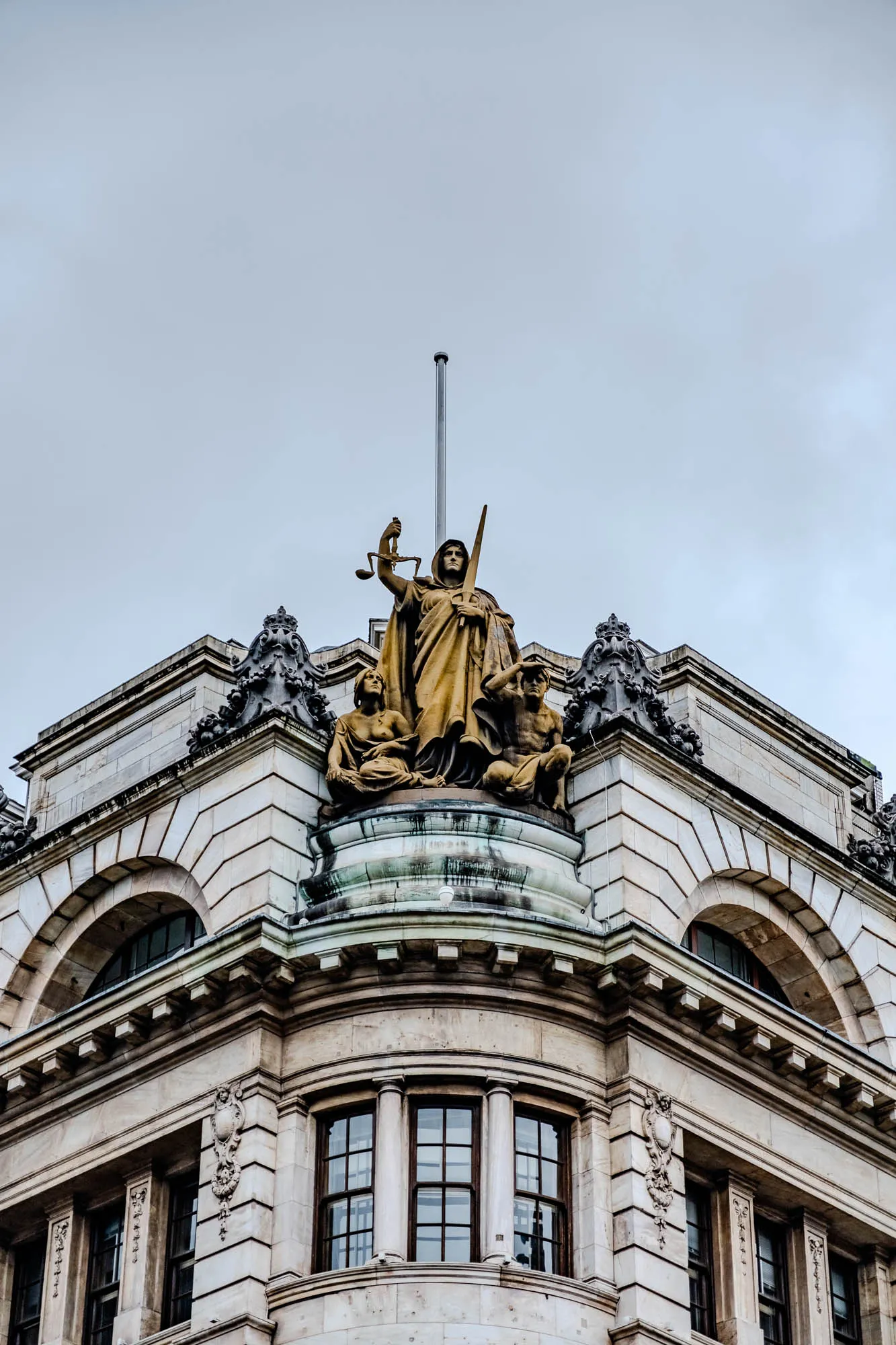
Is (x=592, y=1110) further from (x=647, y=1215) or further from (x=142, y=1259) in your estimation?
(x=142, y=1259)

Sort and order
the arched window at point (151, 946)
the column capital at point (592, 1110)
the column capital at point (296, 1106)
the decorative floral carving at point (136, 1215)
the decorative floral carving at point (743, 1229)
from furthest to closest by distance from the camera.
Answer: the arched window at point (151, 946) < the decorative floral carving at point (743, 1229) < the decorative floral carving at point (136, 1215) < the column capital at point (592, 1110) < the column capital at point (296, 1106)

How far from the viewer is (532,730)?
48438mm

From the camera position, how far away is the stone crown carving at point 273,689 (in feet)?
161

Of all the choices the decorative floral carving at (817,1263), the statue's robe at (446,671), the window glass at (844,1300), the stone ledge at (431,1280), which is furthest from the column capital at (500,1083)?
the window glass at (844,1300)

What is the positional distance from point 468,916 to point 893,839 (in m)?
11.5

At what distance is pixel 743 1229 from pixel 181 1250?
841cm

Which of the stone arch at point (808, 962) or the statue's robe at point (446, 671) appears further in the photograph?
the stone arch at point (808, 962)

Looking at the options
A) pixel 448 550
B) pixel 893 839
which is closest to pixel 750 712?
pixel 893 839

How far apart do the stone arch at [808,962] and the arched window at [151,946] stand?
28.2ft

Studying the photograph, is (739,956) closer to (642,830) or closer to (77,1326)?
(642,830)

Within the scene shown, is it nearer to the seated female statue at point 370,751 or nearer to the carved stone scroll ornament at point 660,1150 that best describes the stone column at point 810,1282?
the carved stone scroll ornament at point 660,1150

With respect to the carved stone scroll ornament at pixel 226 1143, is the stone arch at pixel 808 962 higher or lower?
higher

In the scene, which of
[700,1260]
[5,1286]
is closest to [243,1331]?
[5,1286]

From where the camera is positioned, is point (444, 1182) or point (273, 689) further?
point (273, 689)
